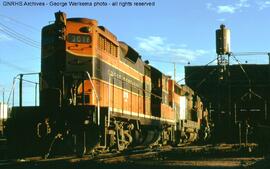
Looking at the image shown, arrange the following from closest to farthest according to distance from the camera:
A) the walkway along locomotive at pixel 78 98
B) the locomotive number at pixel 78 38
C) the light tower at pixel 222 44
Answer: the walkway along locomotive at pixel 78 98 < the locomotive number at pixel 78 38 < the light tower at pixel 222 44

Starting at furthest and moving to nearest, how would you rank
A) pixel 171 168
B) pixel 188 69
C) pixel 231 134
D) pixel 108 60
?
pixel 188 69
pixel 231 134
pixel 108 60
pixel 171 168

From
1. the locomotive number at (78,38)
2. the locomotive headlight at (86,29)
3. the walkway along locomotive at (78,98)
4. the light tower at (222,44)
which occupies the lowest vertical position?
the walkway along locomotive at (78,98)

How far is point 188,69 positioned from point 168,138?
26.5 m

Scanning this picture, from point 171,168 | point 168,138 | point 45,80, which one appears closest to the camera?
point 171,168

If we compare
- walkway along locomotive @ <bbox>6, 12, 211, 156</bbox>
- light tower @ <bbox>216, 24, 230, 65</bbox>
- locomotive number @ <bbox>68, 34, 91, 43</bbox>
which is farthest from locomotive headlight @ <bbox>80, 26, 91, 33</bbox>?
light tower @ <bbox>216, 24, 230, 65</bbox>

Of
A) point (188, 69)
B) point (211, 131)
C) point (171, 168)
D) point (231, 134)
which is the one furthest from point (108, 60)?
point (188, 69)

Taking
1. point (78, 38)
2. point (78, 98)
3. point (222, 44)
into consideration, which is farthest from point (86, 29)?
point (222, 44)

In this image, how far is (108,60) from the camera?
52.3 ft

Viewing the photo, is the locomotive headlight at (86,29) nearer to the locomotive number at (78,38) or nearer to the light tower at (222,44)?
the locomotive number at (78,38)

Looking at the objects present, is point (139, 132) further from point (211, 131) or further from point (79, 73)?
point (211, 131)

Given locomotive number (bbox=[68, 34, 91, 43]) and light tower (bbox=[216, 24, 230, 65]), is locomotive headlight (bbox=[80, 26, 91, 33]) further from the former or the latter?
light tower (bbox=[216, 24, 230, 65])

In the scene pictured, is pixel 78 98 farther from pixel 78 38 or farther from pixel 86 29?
pixel 86 29

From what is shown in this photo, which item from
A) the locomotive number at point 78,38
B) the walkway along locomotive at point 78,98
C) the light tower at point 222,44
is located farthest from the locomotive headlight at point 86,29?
the light tower at point 222,44

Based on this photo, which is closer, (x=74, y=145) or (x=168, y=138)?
(x=74, y=145)
